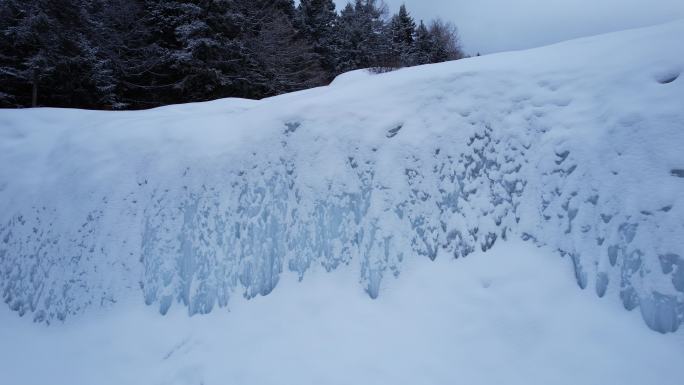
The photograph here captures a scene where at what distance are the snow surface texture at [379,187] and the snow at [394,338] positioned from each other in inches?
7.4

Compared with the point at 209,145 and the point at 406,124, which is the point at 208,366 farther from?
the point at 406,124

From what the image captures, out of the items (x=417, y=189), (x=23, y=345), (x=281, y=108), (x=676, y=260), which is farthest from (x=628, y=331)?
(x=23, y=345)

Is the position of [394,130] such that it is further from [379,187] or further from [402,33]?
[402,33]

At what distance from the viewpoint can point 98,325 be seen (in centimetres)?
430

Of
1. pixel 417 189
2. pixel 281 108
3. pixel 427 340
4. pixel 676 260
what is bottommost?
pixel 427 340

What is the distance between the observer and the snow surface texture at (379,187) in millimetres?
2965

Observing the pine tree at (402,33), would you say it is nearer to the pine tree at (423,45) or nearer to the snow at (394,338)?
the pine tree at (423,45)

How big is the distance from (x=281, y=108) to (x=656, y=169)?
168 inches

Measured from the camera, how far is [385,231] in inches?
152

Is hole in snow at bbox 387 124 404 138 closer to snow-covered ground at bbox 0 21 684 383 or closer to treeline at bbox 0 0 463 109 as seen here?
snow-covered ground at bbox 0 21 684 383

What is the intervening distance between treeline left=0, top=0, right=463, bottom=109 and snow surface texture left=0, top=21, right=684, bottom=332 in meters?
7.71

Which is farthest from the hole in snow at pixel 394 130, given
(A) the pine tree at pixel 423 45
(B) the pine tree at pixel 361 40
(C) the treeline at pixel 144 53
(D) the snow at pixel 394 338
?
(A) the pine tree at pixel 423 45

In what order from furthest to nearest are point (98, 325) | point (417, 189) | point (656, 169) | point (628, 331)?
1. point (98, 325)
2. point (417, 189)
3. point (656, 169)
4. point (628, 331)

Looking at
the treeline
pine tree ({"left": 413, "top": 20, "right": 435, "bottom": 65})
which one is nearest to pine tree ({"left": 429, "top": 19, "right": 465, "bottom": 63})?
pine tree ({"left": 413, "top": 20, "right": 435, "bottom": 65})
